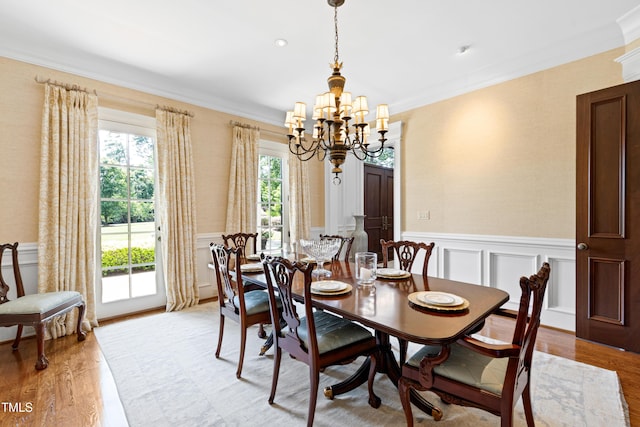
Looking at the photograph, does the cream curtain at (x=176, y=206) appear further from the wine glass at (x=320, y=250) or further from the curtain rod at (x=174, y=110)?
the wine glass at (x=320, y=250)

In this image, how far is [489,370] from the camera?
1397 millimetres

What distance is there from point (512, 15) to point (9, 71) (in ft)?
14.6

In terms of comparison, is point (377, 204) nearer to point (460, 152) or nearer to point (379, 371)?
point (460, 152)

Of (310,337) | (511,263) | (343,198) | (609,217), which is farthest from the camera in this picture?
(343,198)

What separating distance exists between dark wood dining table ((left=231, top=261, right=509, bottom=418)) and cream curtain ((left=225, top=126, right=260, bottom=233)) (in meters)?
1.99

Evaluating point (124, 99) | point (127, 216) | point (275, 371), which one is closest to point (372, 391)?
point (275, 371)

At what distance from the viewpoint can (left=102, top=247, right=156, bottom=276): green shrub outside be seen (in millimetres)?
3352

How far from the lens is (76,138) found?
2994 mm

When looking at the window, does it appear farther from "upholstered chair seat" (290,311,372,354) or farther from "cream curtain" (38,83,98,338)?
"upholstered chair seat" (290,311,372,354)

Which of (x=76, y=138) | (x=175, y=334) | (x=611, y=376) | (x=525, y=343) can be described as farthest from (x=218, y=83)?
(x=611, y=376)

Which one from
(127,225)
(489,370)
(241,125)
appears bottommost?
(489,370)

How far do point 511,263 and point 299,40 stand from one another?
3.22 metres

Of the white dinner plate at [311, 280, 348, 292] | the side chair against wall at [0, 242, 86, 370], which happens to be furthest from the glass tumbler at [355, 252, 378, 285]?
the side chair against wall at [0, 242, 86, 370]

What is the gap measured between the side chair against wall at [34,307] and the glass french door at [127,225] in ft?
1.89
